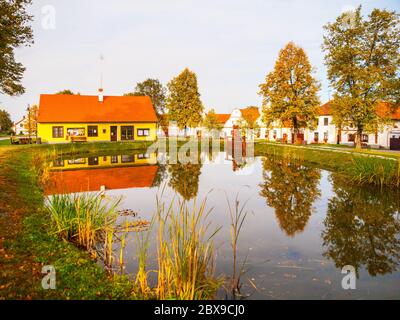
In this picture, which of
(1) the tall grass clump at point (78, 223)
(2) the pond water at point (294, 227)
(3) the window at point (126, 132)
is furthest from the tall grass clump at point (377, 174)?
(3) the window at point (126, 132)

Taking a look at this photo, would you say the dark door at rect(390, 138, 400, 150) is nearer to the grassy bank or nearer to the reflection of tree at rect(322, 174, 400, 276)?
the reflection of tree at rect(322, 174, 400, 276)

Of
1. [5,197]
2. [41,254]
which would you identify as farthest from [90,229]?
[5,197]

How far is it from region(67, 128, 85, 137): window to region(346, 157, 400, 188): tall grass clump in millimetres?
36949

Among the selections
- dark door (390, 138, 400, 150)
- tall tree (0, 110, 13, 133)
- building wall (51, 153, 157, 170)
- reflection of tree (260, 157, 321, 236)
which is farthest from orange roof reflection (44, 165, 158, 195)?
tall tree (0, 110, 13, 133)

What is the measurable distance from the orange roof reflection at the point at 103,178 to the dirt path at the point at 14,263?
543cm

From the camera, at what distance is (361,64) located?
2998cm

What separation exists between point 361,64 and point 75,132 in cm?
3747

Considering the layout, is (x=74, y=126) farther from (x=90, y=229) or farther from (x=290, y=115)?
Result: (x=90, y=229)

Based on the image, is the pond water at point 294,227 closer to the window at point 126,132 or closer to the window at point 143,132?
the window at point 126,132

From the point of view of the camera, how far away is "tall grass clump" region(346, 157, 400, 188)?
49.9ft

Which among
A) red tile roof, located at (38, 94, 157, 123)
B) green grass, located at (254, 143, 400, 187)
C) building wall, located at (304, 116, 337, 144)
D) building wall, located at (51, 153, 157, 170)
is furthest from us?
building wall, located at (304, 116, 337, 144)

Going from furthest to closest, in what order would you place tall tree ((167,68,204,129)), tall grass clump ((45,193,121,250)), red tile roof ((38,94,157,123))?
tall tree ((167,68,204,129))
red tile roof ((38,94,157,123))
tall grass clump ((45,193,121,250))
